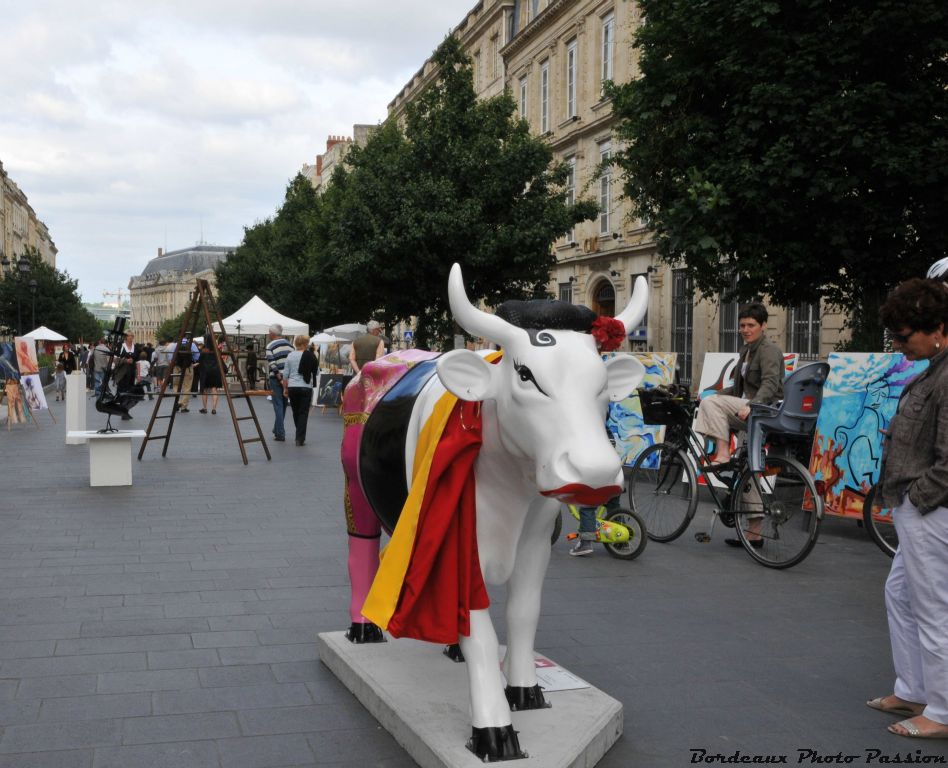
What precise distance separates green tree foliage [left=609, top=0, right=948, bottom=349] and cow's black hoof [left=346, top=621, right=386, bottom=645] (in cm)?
987

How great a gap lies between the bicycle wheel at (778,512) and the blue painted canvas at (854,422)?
1.56 meters

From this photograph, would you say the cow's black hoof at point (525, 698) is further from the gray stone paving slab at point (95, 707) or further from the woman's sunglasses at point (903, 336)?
the woman's sunglasses at point (903, 336)

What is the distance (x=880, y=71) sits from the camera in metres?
13.9

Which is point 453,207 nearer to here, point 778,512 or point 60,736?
point 778,512

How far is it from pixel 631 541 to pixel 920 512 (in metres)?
3.93

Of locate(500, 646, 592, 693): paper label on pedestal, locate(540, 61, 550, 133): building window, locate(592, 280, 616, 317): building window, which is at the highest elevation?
locate(540, 61, 550, 133): building window

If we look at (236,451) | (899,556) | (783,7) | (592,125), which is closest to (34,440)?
(236,451)

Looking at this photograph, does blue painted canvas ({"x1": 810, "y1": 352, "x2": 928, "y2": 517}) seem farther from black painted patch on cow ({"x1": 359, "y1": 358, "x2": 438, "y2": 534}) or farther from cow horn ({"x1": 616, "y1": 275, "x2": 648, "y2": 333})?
cow horn ({"x1": 616, "y1": 275, "x2": 648, "y2": 333})

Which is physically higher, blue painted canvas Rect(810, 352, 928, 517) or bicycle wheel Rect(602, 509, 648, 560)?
blue painted canvas Rect(810, 352, 928, 517)

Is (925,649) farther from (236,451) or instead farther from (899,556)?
(236,451)

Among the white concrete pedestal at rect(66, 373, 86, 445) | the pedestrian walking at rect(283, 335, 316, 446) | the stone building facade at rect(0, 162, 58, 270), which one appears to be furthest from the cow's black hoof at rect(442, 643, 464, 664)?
the stone building facade at rect(0, 162, 58, 270)

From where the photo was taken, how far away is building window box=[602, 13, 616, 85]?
33.5 meters

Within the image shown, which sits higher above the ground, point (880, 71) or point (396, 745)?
point (880, 71)

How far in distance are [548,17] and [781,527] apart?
33586 millimetres
